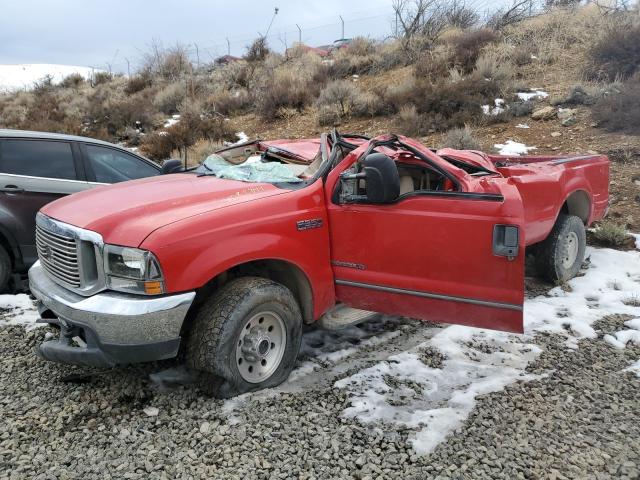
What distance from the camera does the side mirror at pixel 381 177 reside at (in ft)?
11.9

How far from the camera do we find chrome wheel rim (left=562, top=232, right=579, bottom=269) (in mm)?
5875

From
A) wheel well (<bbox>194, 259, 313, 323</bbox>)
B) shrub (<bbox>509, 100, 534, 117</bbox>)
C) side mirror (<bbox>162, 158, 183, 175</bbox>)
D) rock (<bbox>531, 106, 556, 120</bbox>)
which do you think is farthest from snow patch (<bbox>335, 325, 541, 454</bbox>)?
shrub (<bbox>509, 100, 534, 117</bbox>)

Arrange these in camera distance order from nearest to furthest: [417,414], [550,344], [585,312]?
[417,414] < [550,344] < [585,312]

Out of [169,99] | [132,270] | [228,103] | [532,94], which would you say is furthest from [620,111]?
[169,99]

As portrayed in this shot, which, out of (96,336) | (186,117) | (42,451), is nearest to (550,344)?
(96,336)

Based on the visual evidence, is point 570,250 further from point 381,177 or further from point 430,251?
point 381,177

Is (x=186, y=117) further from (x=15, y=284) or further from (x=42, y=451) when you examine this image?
(x=42, y=451)

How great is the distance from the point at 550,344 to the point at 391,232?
178 centimetres

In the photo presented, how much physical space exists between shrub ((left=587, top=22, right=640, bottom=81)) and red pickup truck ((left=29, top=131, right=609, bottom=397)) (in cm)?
1120

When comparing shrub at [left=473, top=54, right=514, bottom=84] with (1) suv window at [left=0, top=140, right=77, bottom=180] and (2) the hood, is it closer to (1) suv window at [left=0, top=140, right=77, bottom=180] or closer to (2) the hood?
(1) suv window at [left=0, top=140, right=77, bottom=180]

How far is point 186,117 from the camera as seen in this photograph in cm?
1563

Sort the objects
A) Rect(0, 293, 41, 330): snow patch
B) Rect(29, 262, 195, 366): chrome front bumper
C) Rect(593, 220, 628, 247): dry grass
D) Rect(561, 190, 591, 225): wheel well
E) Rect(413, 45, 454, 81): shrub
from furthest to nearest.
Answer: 1. Rect(413, 45, 454, 81): shrub
2. Rect(593, 220, 628, 247): dry grass
3. Rect(561, 190, 591, 225): wheel well
4. Rect(0, 293, 41, 330): snow patch
5. Rect(29, 262, 195, 366): chrome front bumper

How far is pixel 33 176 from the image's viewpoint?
213 inches

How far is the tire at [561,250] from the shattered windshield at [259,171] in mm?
3082
